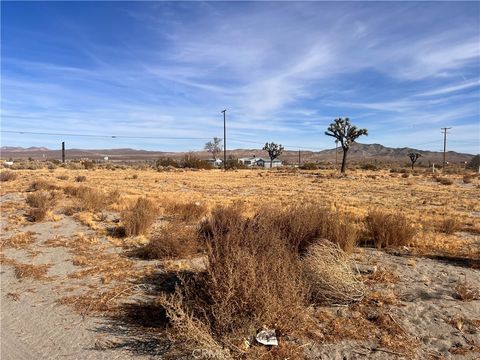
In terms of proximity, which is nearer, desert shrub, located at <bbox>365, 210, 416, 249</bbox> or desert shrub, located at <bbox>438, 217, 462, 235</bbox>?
desert shrub, located at <bbox>365, 210, 416, 249</bbox>

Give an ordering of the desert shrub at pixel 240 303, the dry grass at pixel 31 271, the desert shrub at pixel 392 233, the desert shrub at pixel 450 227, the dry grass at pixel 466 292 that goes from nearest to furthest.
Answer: the desert shrub at pixel 240 303 → the dry grass at pixel 466 292 → the dry grass at pixel 31 271 → the desert shrub at pixel 392 233 → the desert shrub at pixel 450 227

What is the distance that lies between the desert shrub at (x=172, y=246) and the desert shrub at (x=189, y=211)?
3768 mm

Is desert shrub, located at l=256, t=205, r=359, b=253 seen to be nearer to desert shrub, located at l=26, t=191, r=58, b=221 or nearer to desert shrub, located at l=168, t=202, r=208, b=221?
desert shrub, located at l=168, t=202, r=208, b=221

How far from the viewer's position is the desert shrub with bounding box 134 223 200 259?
834 cm

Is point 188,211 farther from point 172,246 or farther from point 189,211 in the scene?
point 172,246

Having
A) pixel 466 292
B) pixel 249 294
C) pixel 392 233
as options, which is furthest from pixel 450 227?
pixel 249 294

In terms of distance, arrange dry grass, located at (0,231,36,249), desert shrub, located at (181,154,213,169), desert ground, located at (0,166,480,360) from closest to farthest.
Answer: desert ground, located at (0,166,480,360)
dry grass, located at (0,231,36,249)
desert shrub, located at (181,154,213,169)

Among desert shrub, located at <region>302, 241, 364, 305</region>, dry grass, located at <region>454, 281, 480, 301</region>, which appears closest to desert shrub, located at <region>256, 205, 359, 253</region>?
desert shrub, located at <region>302, 241, 364, 305</region>

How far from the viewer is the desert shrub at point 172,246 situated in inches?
328

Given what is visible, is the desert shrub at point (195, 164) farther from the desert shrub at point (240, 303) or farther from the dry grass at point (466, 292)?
the desert shrub at point (240, 303)

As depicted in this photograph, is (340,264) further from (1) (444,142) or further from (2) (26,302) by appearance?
(1) (444,142)

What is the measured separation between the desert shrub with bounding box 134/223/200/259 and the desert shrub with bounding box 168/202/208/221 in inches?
148

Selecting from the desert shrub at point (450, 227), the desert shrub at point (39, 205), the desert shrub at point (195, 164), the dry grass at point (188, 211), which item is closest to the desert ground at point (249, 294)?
the desert shrub at point (450, 227)

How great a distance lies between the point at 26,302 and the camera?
6211 millimetres
